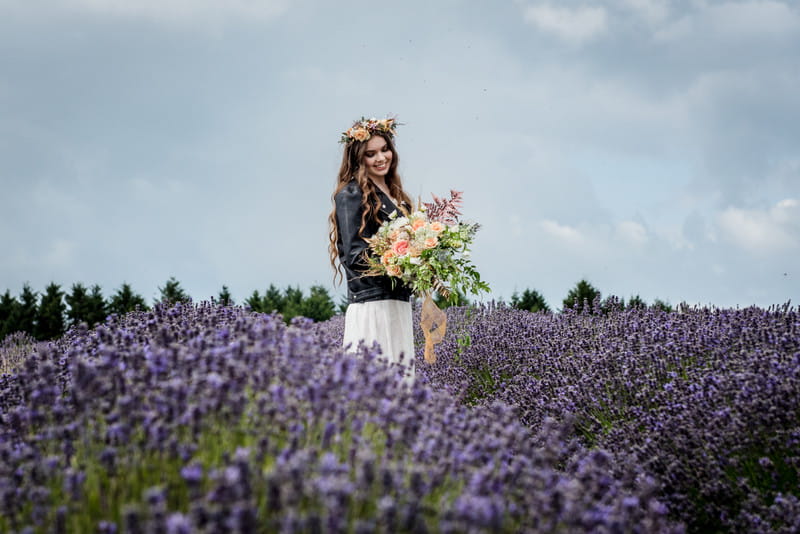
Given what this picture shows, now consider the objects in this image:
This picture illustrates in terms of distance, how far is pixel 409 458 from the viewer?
2805 millimetres

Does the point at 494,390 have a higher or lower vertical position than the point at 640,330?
lower

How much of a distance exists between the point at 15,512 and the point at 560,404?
3.57 meters

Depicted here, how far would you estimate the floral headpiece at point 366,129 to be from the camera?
5.75 m

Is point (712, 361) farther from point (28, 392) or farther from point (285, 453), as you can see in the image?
point (28, 392)

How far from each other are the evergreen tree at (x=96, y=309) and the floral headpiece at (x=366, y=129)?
8.96 meters

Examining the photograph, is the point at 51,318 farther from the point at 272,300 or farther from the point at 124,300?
A: the point at 272,300

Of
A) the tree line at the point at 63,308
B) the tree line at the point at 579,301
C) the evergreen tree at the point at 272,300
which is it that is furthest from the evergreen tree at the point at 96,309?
the tree line at the point at 579,301

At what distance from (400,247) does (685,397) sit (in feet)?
7.02

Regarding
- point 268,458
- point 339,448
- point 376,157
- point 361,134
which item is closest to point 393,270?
point 376,157

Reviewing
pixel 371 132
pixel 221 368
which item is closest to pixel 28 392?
pixel 221 368

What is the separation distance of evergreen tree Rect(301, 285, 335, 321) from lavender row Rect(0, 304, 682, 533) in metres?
10.9

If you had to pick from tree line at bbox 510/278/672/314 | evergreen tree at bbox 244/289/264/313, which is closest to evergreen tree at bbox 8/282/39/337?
evergreen tree at bbox 244/289/264/313

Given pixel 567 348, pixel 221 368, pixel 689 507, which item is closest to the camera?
pixel 221 368

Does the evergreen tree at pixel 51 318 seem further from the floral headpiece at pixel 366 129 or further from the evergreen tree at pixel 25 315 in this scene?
the floral headpiece at pixel 366 129
